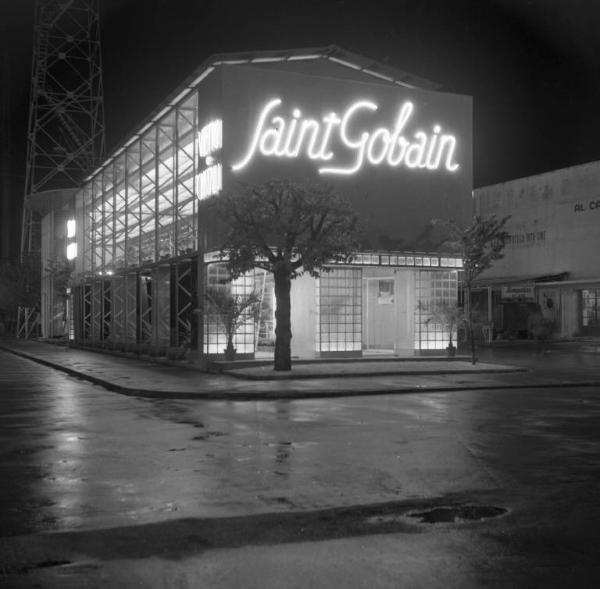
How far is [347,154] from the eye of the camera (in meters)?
31.4

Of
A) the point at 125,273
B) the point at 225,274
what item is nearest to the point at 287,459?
the point at 225,274

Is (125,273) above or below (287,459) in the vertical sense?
above

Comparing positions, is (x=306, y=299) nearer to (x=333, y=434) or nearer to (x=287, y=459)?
(x=333, y=434)

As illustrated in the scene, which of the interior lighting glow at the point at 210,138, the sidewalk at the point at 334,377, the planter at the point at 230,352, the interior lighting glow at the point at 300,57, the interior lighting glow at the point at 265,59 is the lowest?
the sidewalk at the point at 334,377

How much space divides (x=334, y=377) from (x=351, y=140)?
11.0m

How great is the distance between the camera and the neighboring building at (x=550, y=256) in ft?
152

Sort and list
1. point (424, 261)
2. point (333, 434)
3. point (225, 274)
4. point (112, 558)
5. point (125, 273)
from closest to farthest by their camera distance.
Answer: point (112, 558) < point (333, 434) < point (225, 274) < point (424, 261) < point (125, 273)

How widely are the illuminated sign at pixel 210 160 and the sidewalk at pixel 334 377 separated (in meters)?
6.65

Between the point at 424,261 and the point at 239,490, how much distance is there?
24.5 meters

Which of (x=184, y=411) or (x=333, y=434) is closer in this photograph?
(x=333, y=434)

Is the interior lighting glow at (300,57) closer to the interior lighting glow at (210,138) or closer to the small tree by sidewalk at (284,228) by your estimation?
the interior lighting glow at (210,138)

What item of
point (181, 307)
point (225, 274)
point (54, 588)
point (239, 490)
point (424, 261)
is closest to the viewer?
point (54, 588)

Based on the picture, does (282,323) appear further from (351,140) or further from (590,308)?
(590,308)

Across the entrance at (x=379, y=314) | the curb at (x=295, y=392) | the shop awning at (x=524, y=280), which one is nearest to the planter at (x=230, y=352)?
the curb at (x=295, y=392)
